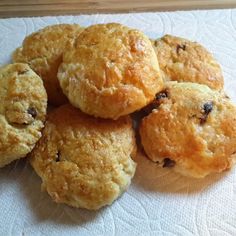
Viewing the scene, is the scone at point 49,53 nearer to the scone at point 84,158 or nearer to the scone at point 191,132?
the scone at point 84,158

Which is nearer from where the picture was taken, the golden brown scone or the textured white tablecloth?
the textured white tablecloth

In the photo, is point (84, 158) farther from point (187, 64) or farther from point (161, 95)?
point (187, 64)

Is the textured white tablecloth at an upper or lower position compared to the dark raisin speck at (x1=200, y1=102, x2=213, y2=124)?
lower

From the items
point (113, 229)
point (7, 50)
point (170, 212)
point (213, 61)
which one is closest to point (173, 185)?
point (170, 212)

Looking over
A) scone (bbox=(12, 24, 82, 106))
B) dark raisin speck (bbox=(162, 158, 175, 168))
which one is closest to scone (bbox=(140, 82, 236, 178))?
dark raisin speck (bbox=(162, 158, 175, 168))

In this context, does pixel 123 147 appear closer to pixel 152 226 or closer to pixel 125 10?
pixel 152 226

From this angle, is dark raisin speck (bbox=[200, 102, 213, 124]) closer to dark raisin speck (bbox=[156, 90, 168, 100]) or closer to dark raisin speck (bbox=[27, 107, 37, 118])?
dark raisin speck (bbox=[156, 90, 168, 100])

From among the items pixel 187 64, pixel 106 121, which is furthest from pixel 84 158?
pixel 187 64

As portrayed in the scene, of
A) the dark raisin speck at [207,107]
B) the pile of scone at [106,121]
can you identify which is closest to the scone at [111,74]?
the pile of scone at [106,121]
